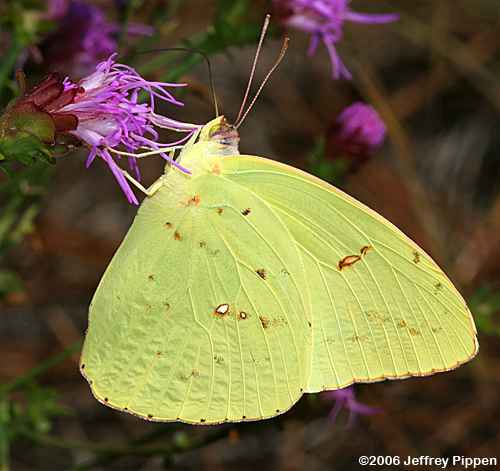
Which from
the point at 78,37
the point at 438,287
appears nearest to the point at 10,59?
the point at 78,37

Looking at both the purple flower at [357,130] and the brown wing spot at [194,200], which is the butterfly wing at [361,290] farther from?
the purple flower at [357,130]

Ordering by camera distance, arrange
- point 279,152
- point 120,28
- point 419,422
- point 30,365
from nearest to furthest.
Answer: point 120,28, point 30,365, point 419,422, point 279,152

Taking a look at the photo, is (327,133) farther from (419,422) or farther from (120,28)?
(419,422)

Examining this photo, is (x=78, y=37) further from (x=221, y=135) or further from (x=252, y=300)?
(x=252, y=300)

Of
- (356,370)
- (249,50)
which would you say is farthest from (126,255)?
(249,50)

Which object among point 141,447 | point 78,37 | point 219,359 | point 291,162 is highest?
point 78,37

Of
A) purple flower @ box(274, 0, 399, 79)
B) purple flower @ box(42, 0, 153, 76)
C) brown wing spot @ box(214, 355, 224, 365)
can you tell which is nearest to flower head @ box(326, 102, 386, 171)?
purple flower @ box(274, 0, 399, 79)
